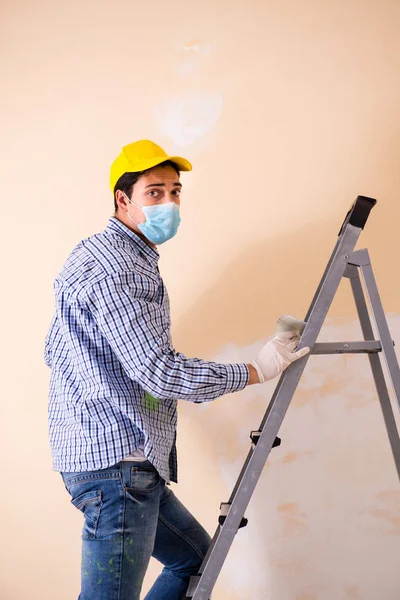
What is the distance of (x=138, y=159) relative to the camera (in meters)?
1.67

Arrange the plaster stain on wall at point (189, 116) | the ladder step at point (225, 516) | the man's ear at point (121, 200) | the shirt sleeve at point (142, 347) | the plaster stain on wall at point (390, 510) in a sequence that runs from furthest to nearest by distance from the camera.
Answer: the plaster stain on wall at point (189, 116) < the plaster stain on wall at point (390, 510) < the man's ear at point (121, 200) < the ladder step at point (225, 516) < the shirt sleeve at point (142, 347)

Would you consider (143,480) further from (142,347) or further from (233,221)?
(233,221)

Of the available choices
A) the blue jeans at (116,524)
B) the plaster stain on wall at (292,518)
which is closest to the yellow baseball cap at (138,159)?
the blue jeans at (116,524)

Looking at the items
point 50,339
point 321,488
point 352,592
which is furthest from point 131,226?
point 352,592

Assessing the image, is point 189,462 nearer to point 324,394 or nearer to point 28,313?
point 324,394

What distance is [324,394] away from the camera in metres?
2.11

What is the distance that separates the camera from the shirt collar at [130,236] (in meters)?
1.65

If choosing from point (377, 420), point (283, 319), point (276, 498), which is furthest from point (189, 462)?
point (283, 319)

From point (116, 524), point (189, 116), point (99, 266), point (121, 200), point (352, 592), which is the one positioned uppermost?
point (189, 116)

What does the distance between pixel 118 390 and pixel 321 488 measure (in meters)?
0.94

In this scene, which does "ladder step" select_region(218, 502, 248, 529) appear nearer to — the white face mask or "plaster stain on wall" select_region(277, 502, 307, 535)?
"plaster stain on wall" select_region(277, 502, 307, 535)

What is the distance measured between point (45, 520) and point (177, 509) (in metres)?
0.82

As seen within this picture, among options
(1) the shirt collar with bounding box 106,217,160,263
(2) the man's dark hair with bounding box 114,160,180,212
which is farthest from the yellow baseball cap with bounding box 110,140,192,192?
(1) the shirt collar with bounding box 106,217,160,263

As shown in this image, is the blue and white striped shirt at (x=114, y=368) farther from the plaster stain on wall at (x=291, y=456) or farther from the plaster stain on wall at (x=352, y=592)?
the plaster stain on wall at (x=352, y=592)
